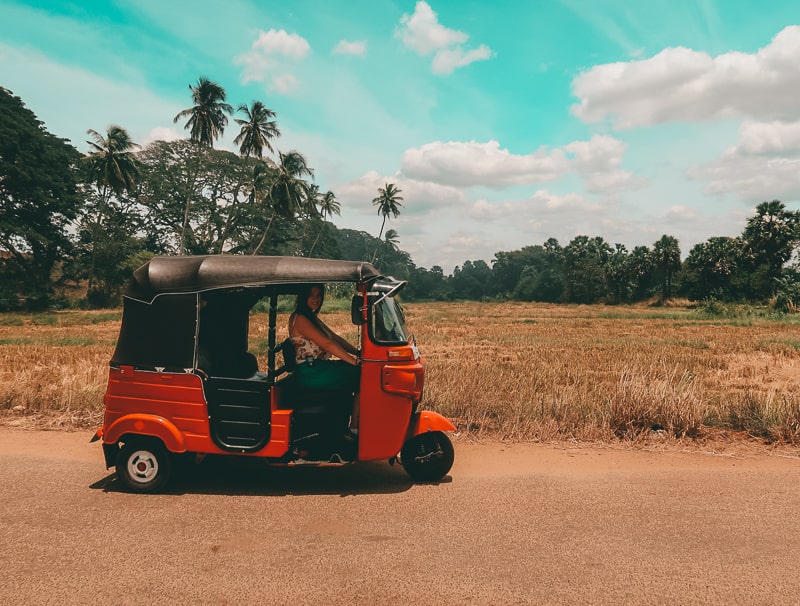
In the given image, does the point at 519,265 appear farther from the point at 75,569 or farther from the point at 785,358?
the point at 75,569

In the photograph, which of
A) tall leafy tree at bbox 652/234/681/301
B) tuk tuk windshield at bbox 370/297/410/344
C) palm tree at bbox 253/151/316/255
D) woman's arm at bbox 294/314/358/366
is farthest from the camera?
tall leafy tree at bbox 652/234/681/301

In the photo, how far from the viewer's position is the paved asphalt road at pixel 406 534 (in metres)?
3.28

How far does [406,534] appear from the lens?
4.04 metres

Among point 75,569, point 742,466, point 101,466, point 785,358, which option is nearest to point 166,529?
point 75,569

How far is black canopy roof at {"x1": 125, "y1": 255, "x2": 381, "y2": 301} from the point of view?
4941 mm

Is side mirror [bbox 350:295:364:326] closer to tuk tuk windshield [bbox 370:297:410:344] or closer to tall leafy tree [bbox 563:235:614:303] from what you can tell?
tuk tuk windshield [bbox 370:297:410:344]

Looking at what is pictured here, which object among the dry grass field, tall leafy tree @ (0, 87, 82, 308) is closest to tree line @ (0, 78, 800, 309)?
tall leafy tree @ (0, 87, 82, 308)

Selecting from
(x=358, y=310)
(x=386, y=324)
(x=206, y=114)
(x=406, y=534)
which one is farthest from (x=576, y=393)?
(x=206, y=114)

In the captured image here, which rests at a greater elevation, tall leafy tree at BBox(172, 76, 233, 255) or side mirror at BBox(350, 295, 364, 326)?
tall leafy tree at BBox(172, 76, 233, 255)

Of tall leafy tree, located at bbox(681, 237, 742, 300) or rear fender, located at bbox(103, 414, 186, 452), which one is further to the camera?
tall leafy tree, located at bbox(681, 237, 742, 300)

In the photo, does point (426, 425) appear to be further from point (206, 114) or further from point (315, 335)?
point (206, 114)

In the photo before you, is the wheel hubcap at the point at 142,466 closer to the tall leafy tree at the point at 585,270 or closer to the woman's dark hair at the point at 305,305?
the woman's dark hair at the point at 305,305

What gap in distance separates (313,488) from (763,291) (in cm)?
5742

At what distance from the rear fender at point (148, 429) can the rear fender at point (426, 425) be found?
2068mm
